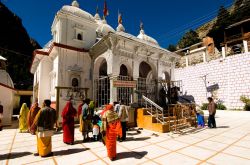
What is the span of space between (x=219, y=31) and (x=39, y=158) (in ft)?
98.8

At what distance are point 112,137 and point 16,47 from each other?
4607 centimetres

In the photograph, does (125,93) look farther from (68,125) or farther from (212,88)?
(212,88)

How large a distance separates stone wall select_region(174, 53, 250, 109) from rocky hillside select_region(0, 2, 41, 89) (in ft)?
106

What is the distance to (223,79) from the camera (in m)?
17.8

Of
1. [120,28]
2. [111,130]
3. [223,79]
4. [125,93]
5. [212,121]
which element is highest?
[120,28]

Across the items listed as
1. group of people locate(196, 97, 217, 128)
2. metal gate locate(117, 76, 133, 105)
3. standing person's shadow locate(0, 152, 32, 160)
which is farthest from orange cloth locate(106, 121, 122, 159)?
group of people locate(196, 97, 217, 128)

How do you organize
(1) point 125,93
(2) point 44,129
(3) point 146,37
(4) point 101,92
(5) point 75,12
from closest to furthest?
(2) point 44,129, (1) point 125,93, (4) point 101,92, (5) point 75,12, (3) point 146,37

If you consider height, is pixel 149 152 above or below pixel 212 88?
below

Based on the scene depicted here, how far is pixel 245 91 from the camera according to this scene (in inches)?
622

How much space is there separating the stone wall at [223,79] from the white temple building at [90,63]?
832 cm

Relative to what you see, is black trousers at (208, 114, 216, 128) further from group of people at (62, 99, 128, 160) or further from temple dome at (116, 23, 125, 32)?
temple dome at (116, 23, 125, 32)

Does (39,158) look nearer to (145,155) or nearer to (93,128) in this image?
(93,128)

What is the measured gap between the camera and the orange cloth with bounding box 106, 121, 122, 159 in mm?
4406

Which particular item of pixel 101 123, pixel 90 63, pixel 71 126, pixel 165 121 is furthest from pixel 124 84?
pixel 101 123
